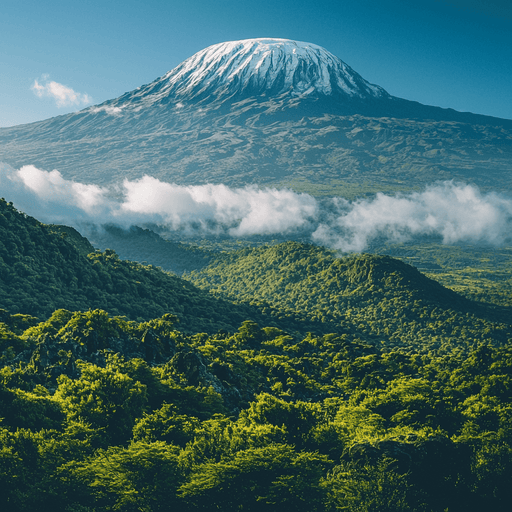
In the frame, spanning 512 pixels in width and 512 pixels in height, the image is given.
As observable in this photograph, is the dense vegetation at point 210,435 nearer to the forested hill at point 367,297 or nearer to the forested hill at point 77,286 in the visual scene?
the forested hill at point 77,286

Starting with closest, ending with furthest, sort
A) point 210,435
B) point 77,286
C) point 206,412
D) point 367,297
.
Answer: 1. point 210,435
2. point 206,412
3. point 77,286
4. point 367,297

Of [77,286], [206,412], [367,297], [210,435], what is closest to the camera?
[210,435]

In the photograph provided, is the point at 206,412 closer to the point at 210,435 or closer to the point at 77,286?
the point at 210,435

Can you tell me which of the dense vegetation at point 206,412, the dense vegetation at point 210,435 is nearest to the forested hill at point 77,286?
the dense vegetation at point 206,412

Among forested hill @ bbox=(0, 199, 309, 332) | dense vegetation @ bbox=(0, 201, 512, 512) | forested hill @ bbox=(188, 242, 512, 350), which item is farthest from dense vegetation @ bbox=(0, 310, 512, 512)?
forested hill @ bbox=(188, 242, 512, 350)

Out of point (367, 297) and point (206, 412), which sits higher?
point (206, 412)

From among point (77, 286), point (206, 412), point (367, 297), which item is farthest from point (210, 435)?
point (367, 297)

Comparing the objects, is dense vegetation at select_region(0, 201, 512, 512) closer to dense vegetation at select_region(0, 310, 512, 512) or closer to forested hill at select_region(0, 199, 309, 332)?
dense vegetation at select_region(0, 310, 512, 512)
